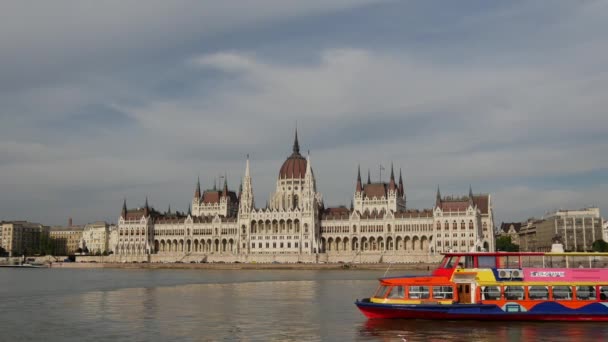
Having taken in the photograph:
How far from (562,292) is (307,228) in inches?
4622

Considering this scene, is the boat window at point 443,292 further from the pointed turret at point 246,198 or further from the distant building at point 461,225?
the pointed turret at point 246,198

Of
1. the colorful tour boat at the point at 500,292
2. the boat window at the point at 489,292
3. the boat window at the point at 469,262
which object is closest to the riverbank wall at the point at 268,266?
the boat window at the point at 469,262

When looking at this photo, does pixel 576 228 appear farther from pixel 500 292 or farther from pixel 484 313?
pixel 484 313

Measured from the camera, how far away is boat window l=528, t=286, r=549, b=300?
111 feet

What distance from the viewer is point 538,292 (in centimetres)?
3403

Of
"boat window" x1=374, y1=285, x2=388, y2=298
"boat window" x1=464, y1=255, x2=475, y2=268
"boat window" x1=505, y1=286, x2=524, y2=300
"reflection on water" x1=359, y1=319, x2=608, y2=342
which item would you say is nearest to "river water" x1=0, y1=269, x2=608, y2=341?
"reflection on water" x1=359, y1=319, x2=608, y2=342

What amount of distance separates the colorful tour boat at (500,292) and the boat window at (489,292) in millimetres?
31

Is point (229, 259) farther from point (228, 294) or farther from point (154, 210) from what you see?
point (228, 294)

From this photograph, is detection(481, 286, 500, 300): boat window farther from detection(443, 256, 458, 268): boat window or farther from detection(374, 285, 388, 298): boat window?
detection(374, 285, 388, 298): boat window

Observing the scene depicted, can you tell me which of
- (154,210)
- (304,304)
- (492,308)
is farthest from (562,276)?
(154,210)

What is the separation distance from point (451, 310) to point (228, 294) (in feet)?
85.8

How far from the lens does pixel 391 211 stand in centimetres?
15012

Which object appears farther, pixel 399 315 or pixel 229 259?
→ pixel 229 259

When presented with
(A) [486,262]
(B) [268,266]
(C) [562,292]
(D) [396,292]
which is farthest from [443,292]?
(B) [268,266]
